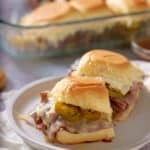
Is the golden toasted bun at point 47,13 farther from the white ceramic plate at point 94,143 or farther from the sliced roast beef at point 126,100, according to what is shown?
the sliced roast beef at point 126,100

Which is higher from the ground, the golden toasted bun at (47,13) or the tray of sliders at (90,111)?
the golden toasted bun at (47,13)

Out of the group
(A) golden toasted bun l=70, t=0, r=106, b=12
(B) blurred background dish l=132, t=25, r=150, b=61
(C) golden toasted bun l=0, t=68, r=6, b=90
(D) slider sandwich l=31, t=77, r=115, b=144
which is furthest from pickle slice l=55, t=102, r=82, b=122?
(A) golden toasted bun l=70, t=0, r=106, b=12

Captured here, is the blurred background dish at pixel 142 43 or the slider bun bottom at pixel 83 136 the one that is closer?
the slider bun bottom at pixel 83 136

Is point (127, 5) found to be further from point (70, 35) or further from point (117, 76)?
point (117, 76)

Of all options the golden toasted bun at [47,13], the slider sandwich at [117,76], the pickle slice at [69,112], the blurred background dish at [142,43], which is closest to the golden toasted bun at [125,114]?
the slider sandwich at [117,76]

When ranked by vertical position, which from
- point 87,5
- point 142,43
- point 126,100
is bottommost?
point 126,100

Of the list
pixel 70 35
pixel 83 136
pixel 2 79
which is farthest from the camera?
pixel 70 35

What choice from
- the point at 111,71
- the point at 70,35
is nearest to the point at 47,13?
the point at 70,35
